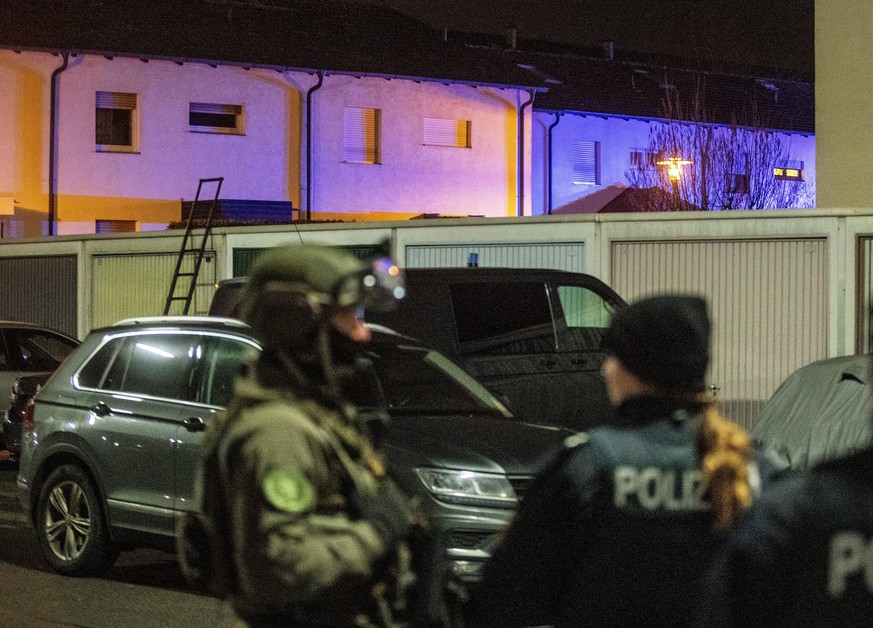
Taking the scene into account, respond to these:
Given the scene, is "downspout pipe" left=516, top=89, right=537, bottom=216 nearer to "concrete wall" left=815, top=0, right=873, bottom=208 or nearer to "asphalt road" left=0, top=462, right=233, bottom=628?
"concrete wall" left=815, top=0, right=873, bottom=208

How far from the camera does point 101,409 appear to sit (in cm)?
880

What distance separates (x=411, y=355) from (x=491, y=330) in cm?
244

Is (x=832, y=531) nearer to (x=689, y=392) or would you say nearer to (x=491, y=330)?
(x=689, y=392)

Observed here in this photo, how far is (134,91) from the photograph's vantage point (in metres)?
33.5

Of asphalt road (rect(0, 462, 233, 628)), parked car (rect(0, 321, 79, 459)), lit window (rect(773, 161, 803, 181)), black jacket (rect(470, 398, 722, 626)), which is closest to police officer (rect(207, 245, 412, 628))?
black jacket (rect(470, 398, 722, 626))

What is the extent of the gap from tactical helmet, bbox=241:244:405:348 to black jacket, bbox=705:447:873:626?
957 millimetres

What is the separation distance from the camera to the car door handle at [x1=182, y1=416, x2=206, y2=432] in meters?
8.09

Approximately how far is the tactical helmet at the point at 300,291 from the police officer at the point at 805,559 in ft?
3.13

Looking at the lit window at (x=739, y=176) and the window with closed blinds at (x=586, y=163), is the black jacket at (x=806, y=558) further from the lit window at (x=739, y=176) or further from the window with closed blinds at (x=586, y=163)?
the lit window at (x=739, y=176)

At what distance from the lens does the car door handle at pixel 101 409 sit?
8.76m

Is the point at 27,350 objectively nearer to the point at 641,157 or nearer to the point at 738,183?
the point at 641,157

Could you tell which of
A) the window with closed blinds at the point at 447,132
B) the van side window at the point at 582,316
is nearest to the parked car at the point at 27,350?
the van side window at the point at 582,316

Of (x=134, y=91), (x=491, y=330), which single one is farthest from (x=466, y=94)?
(x=491, y=330)

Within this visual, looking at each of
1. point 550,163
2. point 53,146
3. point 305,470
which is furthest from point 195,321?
point 550,163
